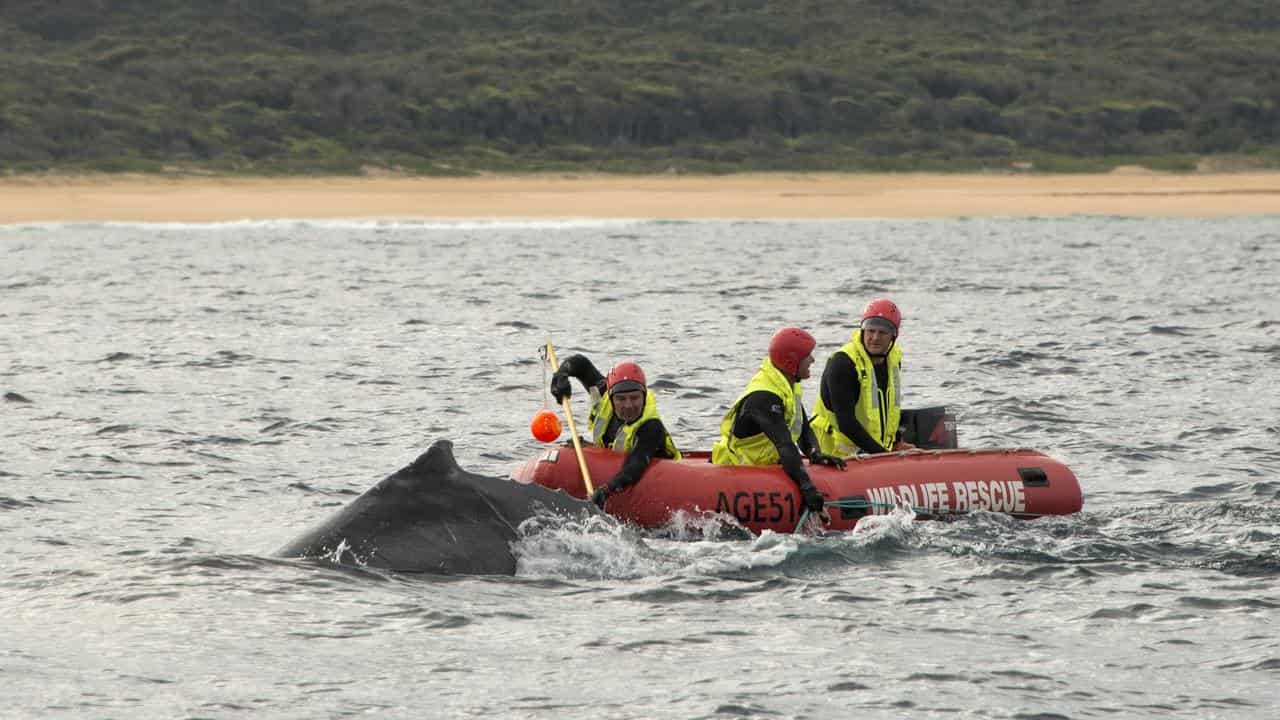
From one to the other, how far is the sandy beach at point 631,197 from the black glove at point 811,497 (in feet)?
134

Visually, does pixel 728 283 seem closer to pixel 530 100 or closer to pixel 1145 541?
pixel 1145 541

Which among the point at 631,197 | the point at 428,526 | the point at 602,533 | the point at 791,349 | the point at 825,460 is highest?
the point at 631,197

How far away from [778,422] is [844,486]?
0.74 metres

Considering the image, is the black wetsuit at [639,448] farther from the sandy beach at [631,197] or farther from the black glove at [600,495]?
the sandy beach at [631,197]

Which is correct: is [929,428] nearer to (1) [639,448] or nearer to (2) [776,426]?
(2) [776,426]

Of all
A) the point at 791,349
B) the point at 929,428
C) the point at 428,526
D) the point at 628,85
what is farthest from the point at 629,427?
the point at 628,85


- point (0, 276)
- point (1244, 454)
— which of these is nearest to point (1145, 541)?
point (1244, 454)

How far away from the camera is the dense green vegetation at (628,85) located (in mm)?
68062

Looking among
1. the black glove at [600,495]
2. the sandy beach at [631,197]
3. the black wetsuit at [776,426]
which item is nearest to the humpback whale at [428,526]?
the black glove at [600,495]

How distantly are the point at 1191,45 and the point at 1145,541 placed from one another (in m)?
81.5

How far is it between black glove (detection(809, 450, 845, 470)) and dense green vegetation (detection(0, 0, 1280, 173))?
50466mm

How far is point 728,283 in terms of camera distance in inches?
1448

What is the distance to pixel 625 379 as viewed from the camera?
13711mm

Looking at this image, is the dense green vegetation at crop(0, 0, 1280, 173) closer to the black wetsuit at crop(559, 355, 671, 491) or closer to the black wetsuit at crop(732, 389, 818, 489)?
the black wetsuit at crop(559, 355, 671, 491)
